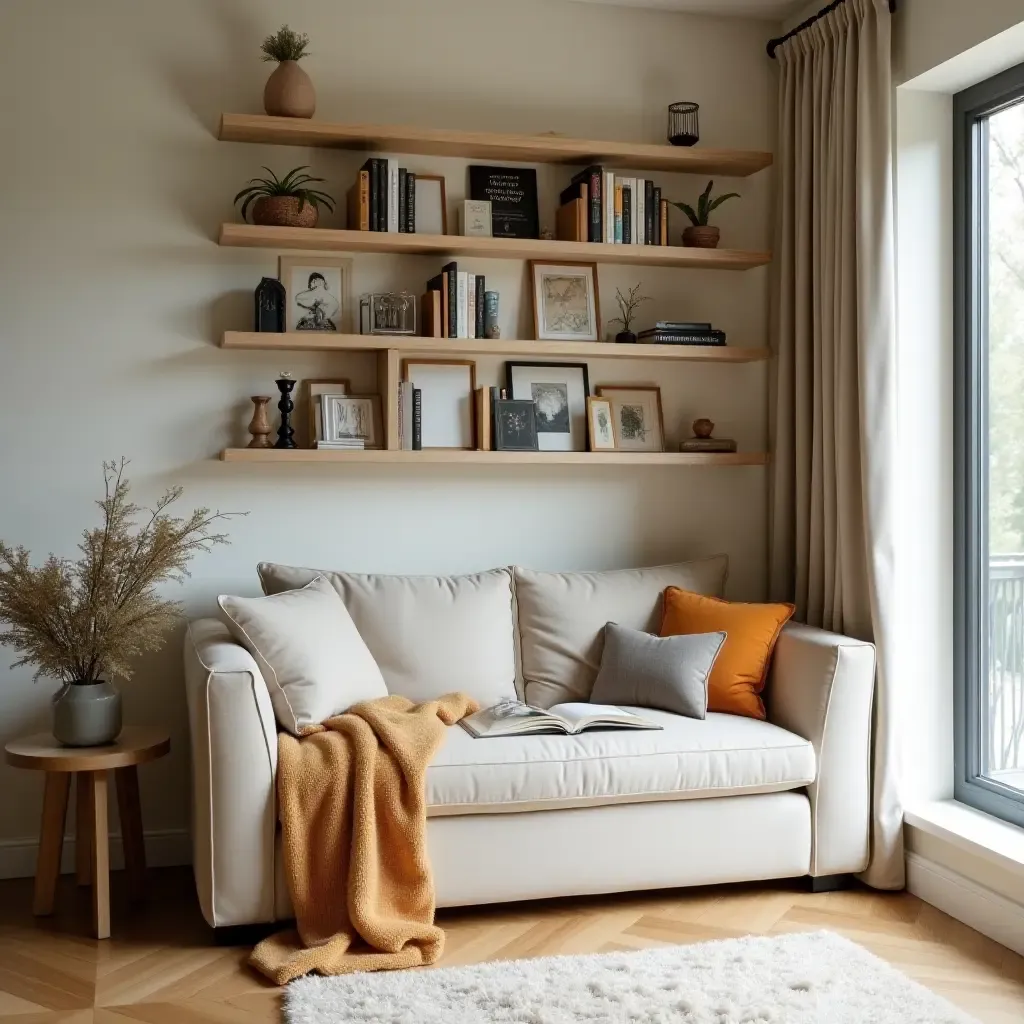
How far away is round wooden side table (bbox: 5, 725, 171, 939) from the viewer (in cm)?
314

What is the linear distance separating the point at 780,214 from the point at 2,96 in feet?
8.34

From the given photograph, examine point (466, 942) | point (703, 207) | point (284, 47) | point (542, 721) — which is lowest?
point (466, 942)

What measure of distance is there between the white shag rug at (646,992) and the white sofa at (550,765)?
13.3 inches

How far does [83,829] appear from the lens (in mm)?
3480

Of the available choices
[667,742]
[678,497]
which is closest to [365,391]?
[678,497]

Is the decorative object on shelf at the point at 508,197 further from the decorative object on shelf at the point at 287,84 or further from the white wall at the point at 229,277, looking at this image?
the decorative object on shelf at the point at 287,84

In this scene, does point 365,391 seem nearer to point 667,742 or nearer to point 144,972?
point 667,742

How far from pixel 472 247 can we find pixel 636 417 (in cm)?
83

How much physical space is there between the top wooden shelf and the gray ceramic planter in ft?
5.66

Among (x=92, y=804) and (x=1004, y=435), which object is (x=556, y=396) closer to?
(x=1004, y=435)

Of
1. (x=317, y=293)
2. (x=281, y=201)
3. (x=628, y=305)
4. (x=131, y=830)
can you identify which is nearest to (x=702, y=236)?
(x=628, y=305)

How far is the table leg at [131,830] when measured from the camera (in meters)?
3.45

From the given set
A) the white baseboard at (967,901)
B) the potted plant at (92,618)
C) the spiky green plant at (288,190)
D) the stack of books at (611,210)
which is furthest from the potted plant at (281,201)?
the white baseboard at (967,901)

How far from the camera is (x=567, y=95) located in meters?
4.20
